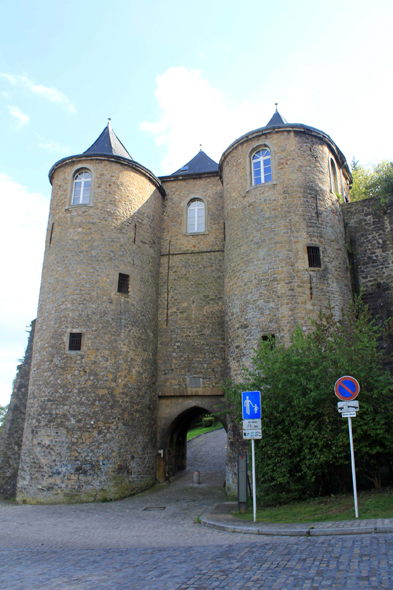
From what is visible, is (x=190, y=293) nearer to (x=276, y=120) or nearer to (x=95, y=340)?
(x=95, y=340)

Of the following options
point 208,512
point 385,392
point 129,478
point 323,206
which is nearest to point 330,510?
point 385,392

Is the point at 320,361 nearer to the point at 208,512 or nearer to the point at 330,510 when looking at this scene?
the point at 330,510

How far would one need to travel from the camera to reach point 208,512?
10258 mm

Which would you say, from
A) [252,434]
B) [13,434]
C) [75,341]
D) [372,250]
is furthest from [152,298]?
[252,434]

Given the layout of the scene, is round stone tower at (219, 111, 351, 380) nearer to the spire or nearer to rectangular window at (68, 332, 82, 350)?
the spire

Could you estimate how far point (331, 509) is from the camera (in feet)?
27.1

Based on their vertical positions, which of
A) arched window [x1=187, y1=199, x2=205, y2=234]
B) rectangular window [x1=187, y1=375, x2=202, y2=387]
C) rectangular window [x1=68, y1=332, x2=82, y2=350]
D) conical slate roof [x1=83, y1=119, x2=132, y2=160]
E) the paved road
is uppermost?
conical slate roof [x1=83, y1=119, x2=132, y2=160]

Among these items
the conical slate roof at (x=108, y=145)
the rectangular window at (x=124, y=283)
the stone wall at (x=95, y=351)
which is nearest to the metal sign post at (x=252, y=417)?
the stone wall at (x=95, y=351)

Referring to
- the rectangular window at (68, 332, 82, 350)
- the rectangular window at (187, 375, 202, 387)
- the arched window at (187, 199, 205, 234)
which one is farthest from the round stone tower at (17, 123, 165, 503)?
the arched window at (187, 199, 205, 234)

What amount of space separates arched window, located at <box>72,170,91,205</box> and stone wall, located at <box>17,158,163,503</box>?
25 centimetres

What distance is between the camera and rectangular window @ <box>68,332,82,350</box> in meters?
14.4

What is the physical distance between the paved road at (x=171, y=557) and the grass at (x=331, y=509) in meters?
1.11

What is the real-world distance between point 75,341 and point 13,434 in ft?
15.2

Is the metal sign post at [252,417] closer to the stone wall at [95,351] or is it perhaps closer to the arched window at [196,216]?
the stone wall at [95,351]
